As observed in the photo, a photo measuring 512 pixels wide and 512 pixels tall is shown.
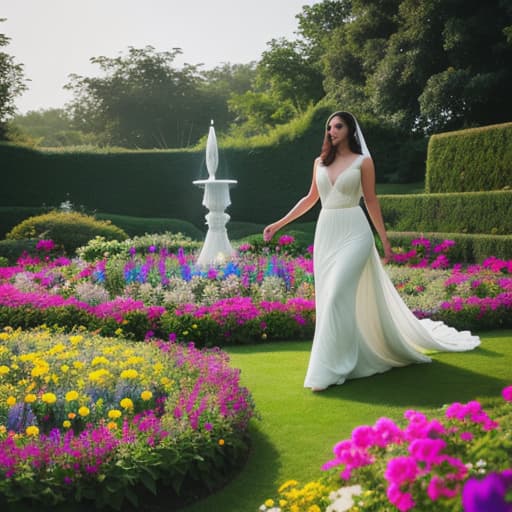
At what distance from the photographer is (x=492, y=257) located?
11172 millimetres

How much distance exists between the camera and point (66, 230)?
49.6 ft

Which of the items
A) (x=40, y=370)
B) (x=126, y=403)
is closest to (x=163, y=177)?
(x=40, y=370)

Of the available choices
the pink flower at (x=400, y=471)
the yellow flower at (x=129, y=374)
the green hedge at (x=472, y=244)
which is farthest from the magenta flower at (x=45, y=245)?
the pink flower at (x=400, y=471)

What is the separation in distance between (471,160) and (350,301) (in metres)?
11.3

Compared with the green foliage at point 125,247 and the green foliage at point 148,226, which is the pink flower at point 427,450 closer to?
the green foliage at point 125,247

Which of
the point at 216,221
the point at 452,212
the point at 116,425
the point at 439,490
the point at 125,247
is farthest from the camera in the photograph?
the point at 452,212

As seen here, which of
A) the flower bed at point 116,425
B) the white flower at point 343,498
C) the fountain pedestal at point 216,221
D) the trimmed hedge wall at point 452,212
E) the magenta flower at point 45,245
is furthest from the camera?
the magenta flower at point 45,245

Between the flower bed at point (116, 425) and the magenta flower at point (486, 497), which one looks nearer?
the magenta flower at point (486, 497)

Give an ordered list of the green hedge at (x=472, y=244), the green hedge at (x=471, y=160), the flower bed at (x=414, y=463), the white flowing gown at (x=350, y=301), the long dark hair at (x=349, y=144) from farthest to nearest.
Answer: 1. the green hedge at (x=471, y=160)
2. the green hedge at (x=472, y=244)
3. the long dark hair at (x=349, y=144)
4. the white flowing gown at (x=350, y=301)
5. the flower bed at (x=414, y=463)

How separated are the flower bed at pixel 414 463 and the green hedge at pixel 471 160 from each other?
40.9 feet

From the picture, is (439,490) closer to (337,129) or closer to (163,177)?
(337,129)

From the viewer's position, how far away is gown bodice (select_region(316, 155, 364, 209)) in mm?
5270

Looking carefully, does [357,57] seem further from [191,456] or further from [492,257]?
[191,456]

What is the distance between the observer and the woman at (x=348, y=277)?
512 centimetres
